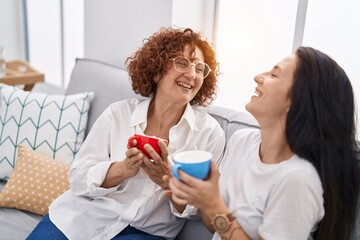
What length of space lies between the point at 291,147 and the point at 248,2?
108 cm

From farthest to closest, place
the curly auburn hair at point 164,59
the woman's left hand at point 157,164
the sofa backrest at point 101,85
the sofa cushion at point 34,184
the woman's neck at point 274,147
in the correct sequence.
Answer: the sofa backrest at point 101,85 → the sofa cushion at point 34,184 → the curly auburn hair at point 164,59 → the woman's left hand at point 157,164 → the woman's neck at point 274,147

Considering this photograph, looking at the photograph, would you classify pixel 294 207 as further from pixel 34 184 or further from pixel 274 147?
pixel 34 184

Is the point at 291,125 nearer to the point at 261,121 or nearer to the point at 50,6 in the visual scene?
the point at 261,121

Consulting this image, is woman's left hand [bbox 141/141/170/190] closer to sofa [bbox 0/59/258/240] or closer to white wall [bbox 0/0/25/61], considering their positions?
sofa [bbox 0/59/258/240]

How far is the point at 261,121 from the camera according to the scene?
1.17 meters

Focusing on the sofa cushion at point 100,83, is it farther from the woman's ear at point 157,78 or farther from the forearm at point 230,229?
the forearm at point 230,229

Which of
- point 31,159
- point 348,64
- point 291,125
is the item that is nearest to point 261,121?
point 291,125

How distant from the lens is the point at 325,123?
1.05 m

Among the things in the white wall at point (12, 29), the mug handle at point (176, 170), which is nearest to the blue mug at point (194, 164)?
Answer: the mug handle at point (176, 170)

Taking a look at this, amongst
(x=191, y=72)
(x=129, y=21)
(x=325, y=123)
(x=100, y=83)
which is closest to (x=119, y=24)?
(x=129, y=21)

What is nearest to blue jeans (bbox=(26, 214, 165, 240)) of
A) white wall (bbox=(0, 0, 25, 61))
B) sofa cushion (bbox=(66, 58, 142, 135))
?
sofa cushion (bbox=(66, 58, 142, 135))

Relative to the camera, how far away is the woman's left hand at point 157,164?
4.29ft

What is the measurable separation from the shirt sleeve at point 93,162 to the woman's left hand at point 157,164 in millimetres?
190

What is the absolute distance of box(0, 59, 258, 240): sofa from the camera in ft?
5.21
